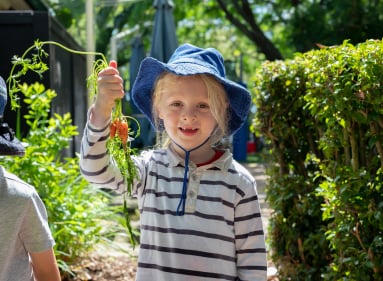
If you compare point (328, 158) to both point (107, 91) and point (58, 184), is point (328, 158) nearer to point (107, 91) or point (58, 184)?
point (107, 91)

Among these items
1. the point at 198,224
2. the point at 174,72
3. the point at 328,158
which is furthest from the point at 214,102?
the point at 328,158

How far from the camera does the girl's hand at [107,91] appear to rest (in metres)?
1.93

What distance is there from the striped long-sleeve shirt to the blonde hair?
0.45ft

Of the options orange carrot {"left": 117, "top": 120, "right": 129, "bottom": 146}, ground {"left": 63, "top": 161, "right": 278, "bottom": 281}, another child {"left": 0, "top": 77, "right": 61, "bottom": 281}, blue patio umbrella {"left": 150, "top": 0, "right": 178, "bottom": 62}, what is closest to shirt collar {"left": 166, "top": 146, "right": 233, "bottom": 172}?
orange carrot {"left": 117, "top": 120, "right": 129, "bottom": 146}

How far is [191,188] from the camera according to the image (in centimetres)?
219

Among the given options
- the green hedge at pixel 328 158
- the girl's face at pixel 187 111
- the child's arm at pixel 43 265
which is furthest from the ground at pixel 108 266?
the child's arm at pixel 43 265

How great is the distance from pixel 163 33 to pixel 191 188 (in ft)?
22.0

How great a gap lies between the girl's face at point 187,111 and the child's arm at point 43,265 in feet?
1.99

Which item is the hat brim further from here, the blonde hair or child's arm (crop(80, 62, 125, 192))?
child's arm (crop(80, 62, 125, 192))

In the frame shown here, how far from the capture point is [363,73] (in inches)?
109

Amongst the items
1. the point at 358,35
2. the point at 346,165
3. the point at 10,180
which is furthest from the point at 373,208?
the point at 358,35

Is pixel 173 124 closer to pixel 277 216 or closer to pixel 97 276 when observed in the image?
pixel 277 216

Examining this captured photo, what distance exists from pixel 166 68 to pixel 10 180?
0.67 meters

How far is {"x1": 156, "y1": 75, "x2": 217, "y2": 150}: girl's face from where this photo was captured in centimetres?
217
